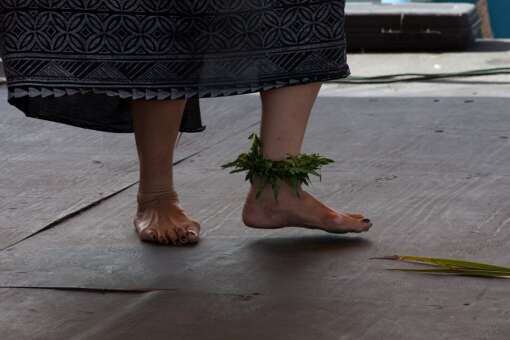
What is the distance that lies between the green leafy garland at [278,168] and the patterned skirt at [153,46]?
0.68ft

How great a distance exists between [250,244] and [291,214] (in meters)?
0.13

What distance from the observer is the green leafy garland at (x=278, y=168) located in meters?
2.84

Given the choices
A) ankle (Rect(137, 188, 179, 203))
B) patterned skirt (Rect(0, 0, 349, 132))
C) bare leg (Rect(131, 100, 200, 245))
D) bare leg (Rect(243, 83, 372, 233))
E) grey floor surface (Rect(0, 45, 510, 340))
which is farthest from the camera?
ankle (Rect(137, 188, 179, 203))

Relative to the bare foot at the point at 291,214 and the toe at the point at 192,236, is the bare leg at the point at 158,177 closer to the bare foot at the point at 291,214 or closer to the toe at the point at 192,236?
the toe at the point at 192,236

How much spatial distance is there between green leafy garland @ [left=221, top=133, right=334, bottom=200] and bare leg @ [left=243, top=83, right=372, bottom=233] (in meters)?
0.02

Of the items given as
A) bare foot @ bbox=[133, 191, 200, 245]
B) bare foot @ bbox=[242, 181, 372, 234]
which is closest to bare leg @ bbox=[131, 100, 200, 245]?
bare foot @ bbox=[133, 191, 200, 245]

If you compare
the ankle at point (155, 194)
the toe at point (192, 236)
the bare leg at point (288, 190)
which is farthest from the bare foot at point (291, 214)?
the ankle at point (155, 194)

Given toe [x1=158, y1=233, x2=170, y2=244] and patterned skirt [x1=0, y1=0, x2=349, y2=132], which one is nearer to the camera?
patterned skirt [x1=0, y1=0, x2=349, y2=132]

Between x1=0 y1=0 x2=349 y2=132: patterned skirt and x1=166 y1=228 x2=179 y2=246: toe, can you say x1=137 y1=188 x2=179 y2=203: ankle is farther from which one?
x1=0 y1=0 x2=349 y2=132: patterned skirt

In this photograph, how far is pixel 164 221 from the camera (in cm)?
298

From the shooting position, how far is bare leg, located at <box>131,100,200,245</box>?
2.91 m

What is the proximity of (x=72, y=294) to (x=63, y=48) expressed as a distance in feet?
1.80

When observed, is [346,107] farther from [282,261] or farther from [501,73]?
[282,261]

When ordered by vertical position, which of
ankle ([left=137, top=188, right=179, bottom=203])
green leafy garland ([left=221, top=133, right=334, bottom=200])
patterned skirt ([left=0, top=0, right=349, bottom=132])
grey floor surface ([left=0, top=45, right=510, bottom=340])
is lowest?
grey floor surface ([left=0, top=45, right=510, bottom=340])
